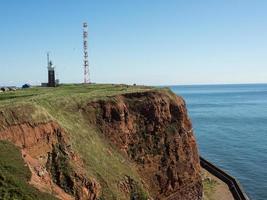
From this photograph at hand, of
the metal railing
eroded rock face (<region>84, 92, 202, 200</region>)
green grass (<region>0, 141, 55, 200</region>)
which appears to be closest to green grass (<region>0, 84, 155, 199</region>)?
eroded rock face (<region>84, 92, 202, 200</region>)

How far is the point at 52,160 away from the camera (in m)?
30.1

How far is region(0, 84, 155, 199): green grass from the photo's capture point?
31875 mm

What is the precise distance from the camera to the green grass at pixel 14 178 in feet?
75.4

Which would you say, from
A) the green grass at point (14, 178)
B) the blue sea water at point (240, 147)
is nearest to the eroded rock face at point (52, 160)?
the green grass at point (14, 178)

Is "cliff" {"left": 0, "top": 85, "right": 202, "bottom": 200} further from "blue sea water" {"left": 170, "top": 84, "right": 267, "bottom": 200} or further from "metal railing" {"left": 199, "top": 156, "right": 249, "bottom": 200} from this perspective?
"blue sea water" {"left": 170, "top": 84, "right": 267, "bottom": 200}

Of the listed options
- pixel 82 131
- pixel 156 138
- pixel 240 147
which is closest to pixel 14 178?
pixel 82 131

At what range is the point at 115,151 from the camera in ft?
134

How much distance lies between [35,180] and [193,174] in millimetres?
26486

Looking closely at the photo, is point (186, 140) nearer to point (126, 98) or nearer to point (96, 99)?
point (126, 98)

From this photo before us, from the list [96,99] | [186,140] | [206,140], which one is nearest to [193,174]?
[186,140]

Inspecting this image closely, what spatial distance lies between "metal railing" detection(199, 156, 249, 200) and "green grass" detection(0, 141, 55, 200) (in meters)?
34.9

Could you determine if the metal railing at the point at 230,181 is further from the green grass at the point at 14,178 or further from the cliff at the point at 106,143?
the green grass at the point at 14,178

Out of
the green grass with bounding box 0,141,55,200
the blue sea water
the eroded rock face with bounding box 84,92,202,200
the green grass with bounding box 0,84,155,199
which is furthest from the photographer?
the blue sea water

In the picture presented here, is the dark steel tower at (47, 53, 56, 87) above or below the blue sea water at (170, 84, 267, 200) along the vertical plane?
above
